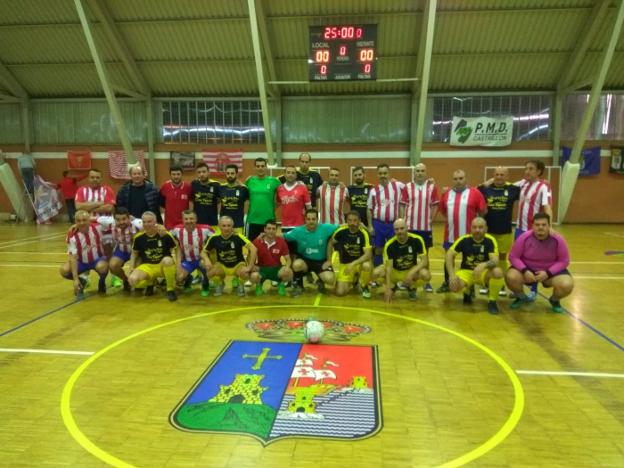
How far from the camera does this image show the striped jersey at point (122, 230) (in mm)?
7461

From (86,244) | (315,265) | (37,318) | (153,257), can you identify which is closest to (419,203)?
(315,265)

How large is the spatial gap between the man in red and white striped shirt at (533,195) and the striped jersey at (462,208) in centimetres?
67

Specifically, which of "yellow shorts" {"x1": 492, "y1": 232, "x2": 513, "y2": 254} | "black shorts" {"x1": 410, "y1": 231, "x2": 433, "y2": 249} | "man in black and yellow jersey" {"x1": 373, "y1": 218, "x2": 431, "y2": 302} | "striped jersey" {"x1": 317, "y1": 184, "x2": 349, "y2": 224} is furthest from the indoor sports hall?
"black shorts" {"x1": 410, "y1": 231, "x2": 433, "y2": 249}

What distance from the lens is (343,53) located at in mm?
13195

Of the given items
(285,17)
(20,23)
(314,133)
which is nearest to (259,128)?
(314,133)

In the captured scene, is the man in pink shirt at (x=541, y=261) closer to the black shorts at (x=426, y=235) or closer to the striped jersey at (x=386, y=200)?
the black shorts at (x=426, y=235)

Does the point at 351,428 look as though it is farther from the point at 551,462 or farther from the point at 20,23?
the point at 20,23

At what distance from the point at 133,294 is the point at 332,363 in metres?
4.24

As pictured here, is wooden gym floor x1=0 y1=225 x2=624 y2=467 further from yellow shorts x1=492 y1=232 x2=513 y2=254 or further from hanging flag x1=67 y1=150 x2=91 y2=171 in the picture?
hanging flag x1=67 y1=150 x2=91 y2=171

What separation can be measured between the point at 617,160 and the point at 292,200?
16039 millimetres

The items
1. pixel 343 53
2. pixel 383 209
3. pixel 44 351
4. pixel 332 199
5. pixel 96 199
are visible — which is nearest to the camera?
pixel 44 351

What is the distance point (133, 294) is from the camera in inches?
289

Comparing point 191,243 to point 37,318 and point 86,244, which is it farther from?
point 37,318

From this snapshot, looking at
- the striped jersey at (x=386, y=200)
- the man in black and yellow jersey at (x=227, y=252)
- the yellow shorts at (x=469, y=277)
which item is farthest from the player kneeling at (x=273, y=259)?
the yellow shorts at (x=469, y=277)
